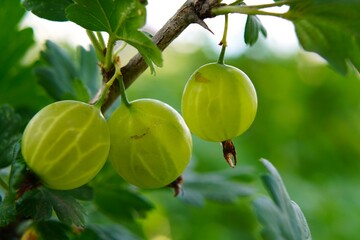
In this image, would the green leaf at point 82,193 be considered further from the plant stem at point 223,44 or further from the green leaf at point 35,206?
the plant stem at point 223,44

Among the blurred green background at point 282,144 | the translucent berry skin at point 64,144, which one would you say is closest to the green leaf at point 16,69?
the blurred green background at point 282,144

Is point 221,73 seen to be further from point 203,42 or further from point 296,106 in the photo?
point 203,42

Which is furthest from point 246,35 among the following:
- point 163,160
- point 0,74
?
point 0,74

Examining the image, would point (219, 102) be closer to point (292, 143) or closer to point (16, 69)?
point (16, 69)

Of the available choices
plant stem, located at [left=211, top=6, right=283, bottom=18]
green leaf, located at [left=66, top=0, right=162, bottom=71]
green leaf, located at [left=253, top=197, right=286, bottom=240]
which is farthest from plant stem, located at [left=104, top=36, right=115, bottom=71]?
green leaf, located at [left=253, top=197, right=286, bottom=240]

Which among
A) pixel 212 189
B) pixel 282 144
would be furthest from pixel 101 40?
pixel 282 144

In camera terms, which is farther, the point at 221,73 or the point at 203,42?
the point at 203,42
